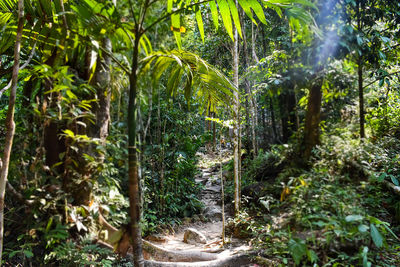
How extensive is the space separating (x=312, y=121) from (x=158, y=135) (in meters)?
2.69

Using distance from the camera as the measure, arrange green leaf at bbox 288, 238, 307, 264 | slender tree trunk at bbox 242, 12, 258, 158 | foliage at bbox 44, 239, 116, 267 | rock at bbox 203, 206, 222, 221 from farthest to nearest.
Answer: rock at bbox 203, 206, 222, 221
slender tree trunk at bbox 242, 12, 258, 158
green leaf at bbox 288, 238, 307, 264
foliage at bbox 44, 239, 116, 267

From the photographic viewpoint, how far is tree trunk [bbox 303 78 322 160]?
3.77 meters

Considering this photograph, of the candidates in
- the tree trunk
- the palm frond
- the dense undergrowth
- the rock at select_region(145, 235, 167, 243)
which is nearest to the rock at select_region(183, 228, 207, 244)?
the rock at select_region(145, 235, 167, 243)

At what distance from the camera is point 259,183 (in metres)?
5.35

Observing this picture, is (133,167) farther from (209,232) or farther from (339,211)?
(209,232)

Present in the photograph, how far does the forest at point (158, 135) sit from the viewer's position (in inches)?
54.7

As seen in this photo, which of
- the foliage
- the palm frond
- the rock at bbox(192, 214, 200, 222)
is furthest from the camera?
the rock at bbox(192, 214, 200, 222)

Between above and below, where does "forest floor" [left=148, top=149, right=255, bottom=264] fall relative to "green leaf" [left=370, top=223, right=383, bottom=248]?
below

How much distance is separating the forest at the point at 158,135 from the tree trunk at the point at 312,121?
0.02 m

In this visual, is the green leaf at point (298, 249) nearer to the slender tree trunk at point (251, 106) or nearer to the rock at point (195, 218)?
the slender tree trunk at point (251, 106)

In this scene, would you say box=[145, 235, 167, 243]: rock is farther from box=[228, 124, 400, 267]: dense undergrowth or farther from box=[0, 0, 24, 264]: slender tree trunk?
box=[0, 0, 24, 264]: slender tree trunk

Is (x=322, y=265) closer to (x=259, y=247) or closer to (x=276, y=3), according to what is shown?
(x=259, y=247)

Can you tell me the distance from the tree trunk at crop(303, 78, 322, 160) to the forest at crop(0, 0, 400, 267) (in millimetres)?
20

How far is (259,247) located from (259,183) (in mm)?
2433
